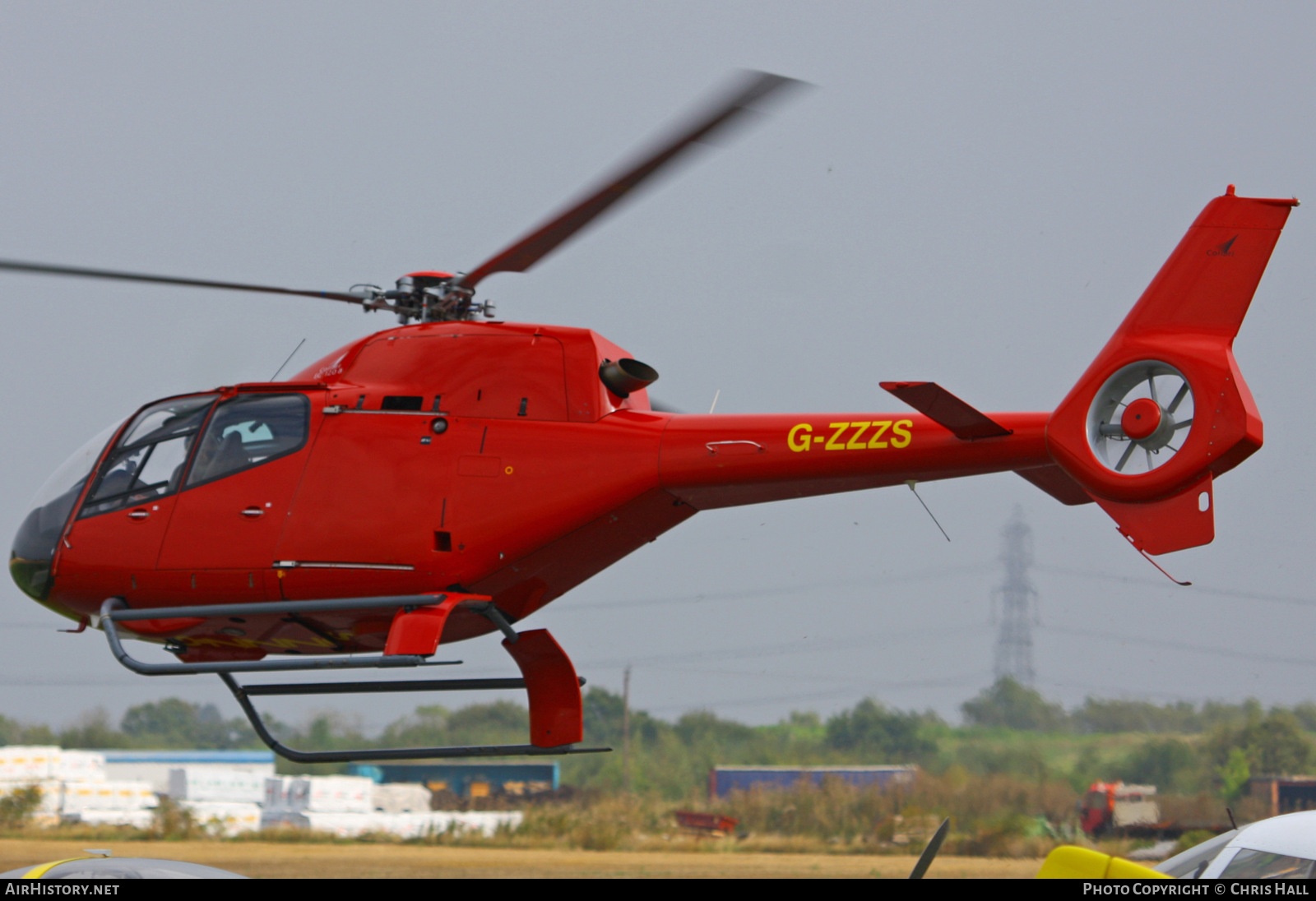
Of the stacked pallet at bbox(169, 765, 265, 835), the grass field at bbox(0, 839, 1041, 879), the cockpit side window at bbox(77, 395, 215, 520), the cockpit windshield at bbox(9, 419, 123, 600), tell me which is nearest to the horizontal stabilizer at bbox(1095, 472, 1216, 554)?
the cockpit side window at bbox(77, 395, 215, 520)

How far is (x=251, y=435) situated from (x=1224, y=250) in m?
6.47

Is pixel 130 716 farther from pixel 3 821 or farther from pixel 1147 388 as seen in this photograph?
pixel 1147 388

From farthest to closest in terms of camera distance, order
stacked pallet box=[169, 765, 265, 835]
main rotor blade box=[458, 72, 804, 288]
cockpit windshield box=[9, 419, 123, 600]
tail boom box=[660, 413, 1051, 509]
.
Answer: stacked pallet box=[169, 765, 265, 835]
cockpit windshield box=[9, 419, 123, 600]
tail boom box=[660, 413, 1051, 509]
main rotor blade box=[458, 72, 804, 288]

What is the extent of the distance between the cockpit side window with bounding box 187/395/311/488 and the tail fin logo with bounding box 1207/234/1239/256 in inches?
235

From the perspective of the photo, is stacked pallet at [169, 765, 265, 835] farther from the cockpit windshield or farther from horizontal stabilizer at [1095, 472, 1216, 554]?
horizontal stabilizer at [1095, 472, 1216, 554]

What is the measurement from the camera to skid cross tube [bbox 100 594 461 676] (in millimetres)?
7148

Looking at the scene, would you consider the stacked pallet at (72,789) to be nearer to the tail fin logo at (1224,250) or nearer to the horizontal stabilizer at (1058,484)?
the horizontal stabilizer at (1058,484)

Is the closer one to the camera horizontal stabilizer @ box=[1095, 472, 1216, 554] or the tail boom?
horizontal stabilizer @ box=[1095, 472, 1216, 554]

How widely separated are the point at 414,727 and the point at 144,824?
678 centimetres

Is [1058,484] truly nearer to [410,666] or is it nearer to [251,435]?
[410,666]

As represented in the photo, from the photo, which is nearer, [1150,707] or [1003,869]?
[1003,869]

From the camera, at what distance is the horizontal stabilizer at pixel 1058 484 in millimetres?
7629

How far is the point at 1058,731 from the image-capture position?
22.7 meters
